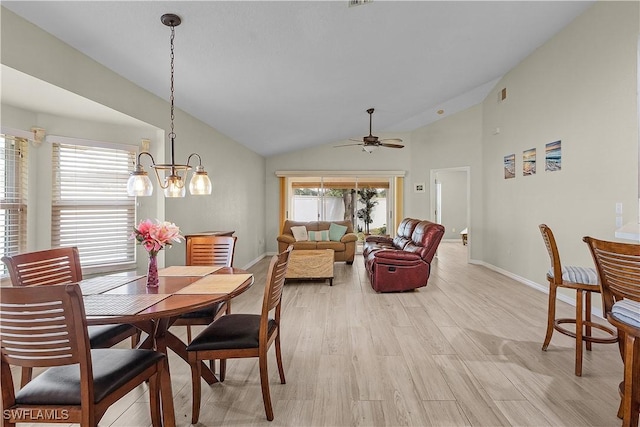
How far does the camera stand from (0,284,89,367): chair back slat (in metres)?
1.27

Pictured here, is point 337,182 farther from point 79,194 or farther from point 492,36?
point 79,194

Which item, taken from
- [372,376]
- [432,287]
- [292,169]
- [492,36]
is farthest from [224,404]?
[292,169]

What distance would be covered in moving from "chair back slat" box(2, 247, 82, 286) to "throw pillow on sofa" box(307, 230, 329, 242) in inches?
204

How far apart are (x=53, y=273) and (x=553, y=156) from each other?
5637 millimetres

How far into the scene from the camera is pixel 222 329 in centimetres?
208

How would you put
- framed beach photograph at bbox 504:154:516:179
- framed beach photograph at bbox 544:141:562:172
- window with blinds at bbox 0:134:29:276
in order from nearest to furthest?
window with blinds at bbox 0:134:29:276, framed beach photograph at bbox 544:141:562:172, framed beach photograph at bbox 504:154:516:179

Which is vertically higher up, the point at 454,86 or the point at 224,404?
the point at 454,86

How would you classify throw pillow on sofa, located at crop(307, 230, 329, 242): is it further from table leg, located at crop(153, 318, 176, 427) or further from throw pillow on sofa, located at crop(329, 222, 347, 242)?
table leg, located at crop(153, 318, 176, 427)

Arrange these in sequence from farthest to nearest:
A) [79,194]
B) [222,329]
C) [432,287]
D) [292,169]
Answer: [292,169], [432,287], [79,194], [222,329]

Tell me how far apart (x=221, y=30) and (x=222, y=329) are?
2.23m

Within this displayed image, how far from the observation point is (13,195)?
3.16 meters

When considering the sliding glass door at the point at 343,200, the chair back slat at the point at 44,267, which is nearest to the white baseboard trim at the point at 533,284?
the sliding glass door at the point at 343,200

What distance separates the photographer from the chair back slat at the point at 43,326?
1.27m

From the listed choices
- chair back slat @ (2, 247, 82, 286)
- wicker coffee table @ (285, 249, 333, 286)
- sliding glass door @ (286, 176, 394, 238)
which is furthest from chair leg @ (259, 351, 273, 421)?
sliding glass door @ (286, 176, 394, 238)
